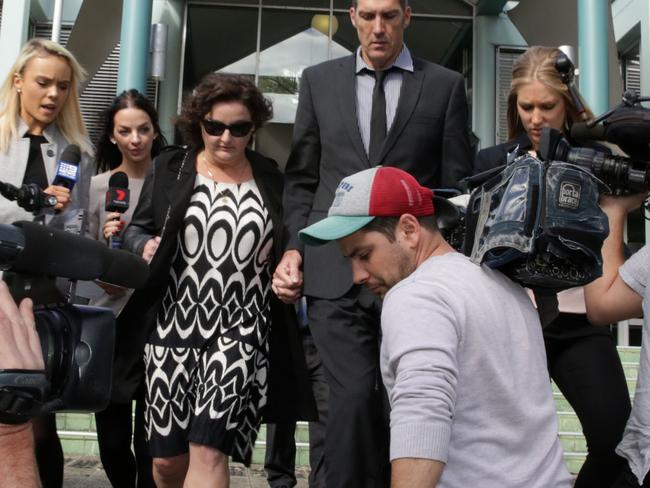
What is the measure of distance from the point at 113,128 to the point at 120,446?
174cm

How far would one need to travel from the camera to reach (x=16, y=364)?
163 centimetres

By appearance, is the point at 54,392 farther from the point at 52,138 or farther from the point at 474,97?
the point at 474,97

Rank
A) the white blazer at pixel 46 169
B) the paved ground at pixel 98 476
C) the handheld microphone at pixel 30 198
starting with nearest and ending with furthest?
the handheld microphone at pixel 30 198 → the white blazer at pixel 46 169 → the paved ground at pixel 98 476

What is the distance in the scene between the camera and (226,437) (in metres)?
3.77

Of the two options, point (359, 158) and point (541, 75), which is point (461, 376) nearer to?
point (359, 158)

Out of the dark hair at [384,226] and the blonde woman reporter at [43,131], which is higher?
the blonde woman reporter at [43,131]

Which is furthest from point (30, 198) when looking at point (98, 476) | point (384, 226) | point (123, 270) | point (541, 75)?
point (98, 476)

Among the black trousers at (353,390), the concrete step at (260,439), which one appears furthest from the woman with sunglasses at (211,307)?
the concrete step at (260,439)

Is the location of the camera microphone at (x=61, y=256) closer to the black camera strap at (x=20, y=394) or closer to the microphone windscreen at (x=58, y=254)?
the microphone windscreen at (x=58, y=254)

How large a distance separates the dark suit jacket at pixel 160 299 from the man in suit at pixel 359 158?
214mm

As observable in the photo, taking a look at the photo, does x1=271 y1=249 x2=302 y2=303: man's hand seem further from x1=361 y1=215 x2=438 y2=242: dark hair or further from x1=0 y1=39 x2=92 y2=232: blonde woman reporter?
x1=361 y1=215 x2=438 y2=242: dark hair

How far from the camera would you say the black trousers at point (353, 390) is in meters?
3.51

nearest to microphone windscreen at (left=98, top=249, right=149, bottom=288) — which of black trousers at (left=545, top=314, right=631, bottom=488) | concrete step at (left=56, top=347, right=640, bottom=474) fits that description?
black trousers at (left=545, top=314, right=631, bottom=488)

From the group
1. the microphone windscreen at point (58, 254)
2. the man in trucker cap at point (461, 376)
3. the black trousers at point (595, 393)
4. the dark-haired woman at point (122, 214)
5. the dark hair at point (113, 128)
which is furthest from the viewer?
the dark hair at point (113, 128)
